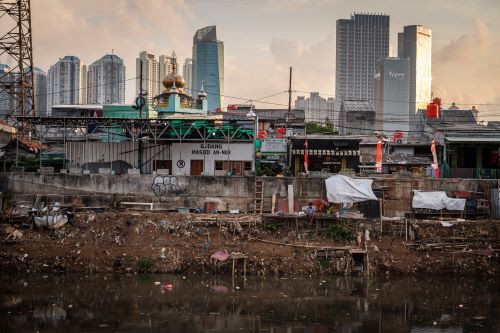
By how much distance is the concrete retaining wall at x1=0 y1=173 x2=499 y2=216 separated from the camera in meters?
39.6

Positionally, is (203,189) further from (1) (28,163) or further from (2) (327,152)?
(1) (28,163)


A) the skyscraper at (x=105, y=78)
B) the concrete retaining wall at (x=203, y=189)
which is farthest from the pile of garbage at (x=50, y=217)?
the skyscraper at (x=105, y=78)

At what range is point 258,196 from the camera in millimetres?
39562

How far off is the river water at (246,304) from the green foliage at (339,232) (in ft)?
9.78

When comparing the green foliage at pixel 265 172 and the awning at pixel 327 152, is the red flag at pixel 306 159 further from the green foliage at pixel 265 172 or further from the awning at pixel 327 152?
the green foliage at pixel 265 172

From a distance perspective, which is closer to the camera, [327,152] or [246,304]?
[246,304]

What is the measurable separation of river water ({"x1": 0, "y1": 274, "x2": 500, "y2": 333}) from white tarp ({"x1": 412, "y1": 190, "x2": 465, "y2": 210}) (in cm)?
577

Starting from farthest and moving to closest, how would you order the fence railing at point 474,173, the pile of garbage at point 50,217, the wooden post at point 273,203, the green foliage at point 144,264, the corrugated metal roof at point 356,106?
Result: 1. the corrugated metal roof at point 356,106
2. the fence railing at point 474,173
3. the wooden post at point 273,203
4. the pile of garbage at point 50,217
5. the green foliage at point 144,264

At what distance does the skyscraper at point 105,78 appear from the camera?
142m

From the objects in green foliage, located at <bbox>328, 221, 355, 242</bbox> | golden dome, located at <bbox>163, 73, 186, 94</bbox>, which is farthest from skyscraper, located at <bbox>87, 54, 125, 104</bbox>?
green foliage, located at <bbox>328, 221, 355, 242</bbox>

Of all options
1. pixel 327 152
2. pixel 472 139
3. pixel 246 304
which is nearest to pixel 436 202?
pixel 472 139

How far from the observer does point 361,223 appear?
3672 centimetres

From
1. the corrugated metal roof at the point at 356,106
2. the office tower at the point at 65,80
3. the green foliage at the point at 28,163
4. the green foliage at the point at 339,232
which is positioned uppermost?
the office tower at the point at 65,80

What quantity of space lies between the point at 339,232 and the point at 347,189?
343cm
